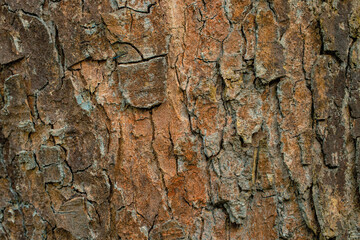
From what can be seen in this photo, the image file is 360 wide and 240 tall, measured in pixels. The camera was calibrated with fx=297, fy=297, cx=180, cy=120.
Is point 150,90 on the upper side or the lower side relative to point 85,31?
lower

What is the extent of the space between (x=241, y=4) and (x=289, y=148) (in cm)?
48

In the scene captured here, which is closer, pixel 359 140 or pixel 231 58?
pixel 231 58

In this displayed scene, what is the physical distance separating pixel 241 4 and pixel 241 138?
1.36 feet

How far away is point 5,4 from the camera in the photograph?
3.19 feet

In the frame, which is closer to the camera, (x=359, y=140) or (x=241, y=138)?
(x=241, y=138)

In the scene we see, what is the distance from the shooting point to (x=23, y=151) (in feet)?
3.33

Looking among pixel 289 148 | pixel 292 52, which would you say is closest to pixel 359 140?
pixel 289 148

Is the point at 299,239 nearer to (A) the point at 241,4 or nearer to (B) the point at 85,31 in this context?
(A) the point at 241,4

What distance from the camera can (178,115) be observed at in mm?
927

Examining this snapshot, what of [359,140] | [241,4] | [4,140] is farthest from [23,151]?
[359,140]

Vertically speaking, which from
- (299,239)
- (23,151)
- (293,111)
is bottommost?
(299,239)

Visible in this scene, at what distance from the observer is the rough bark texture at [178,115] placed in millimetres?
912

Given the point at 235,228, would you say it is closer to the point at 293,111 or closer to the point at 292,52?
the point at 293,111

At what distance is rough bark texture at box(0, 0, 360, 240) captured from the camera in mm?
912
